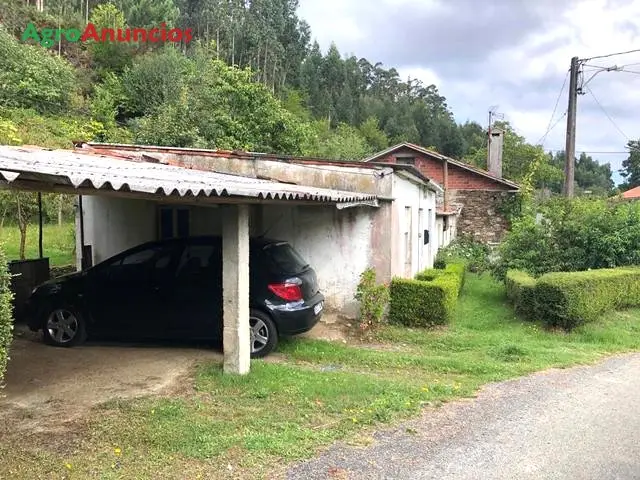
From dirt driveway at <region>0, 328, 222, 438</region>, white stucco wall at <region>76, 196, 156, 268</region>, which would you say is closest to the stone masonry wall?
white stucco wall at <region>76, 196, 156, 268</region>

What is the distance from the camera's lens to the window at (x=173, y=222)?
1123cm

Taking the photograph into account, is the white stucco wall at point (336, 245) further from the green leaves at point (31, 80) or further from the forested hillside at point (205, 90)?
the green leaves at point (31, 80)

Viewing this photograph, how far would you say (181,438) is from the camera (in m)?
4.50

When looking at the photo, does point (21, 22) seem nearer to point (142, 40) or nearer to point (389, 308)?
point (142, 40)

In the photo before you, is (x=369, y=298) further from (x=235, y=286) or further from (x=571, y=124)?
(x=571, y=124)

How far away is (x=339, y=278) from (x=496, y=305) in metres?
4.69

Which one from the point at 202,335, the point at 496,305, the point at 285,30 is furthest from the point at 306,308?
the point at 285,30

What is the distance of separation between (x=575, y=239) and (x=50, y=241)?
1670 centimetres

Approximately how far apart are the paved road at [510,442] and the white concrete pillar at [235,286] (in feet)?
7.07

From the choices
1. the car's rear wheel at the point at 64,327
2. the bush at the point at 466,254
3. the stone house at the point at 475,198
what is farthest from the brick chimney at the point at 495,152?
the car's rear wheel at the point at 64,327

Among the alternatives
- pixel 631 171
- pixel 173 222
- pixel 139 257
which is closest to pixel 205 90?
pixel 173 222

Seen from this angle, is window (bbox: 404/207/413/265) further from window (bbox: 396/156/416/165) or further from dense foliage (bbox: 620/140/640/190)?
dense foliage (bbox: 620/140/640/190)

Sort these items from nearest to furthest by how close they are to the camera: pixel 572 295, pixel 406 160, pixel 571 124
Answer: pixel 572 295 < pixel 571 124 < pixel 406 160

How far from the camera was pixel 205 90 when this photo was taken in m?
26.0
